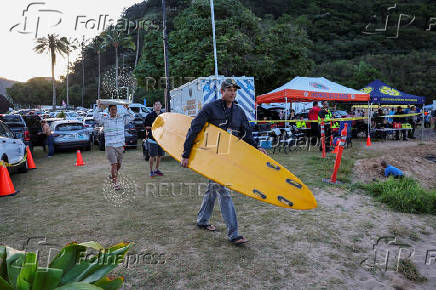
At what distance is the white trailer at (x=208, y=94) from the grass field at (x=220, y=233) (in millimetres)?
5159

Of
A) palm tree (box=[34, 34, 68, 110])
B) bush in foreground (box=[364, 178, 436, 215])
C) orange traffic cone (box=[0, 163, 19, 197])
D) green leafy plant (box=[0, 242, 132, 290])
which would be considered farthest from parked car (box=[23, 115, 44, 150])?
palm tree (box=[34, 34, 68, 110])

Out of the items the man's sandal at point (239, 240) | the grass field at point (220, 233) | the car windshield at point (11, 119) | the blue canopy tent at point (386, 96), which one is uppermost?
the blue canopy tent at point (386, 96)

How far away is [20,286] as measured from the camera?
3.07ft

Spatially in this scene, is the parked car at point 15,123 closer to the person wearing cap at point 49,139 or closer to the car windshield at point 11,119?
the car windshield at point 11,119

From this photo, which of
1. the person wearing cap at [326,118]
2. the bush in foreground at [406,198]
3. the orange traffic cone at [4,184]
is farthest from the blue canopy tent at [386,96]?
the orange traffic cone at [4,184]

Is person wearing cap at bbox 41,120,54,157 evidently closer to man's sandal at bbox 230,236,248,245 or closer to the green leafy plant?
man's sandal at bbox 230,236,248,245

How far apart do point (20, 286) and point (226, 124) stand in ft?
9.45

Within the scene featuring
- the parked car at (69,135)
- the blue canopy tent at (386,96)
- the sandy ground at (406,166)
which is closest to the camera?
the sandy ground at (406,166)

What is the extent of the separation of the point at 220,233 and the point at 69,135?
11.4m

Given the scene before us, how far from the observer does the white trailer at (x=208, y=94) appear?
36.6 ft

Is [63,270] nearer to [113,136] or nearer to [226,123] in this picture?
[226,123]

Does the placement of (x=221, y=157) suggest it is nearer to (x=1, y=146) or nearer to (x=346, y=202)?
(x=346, y=202)

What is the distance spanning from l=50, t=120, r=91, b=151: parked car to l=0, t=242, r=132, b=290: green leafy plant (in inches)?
522

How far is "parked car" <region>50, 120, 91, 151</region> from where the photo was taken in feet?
42.2
